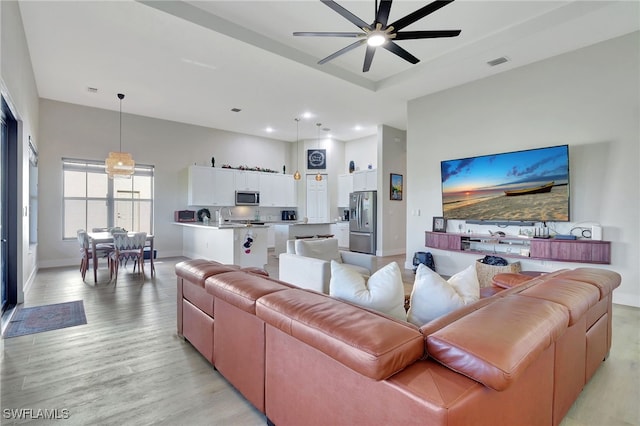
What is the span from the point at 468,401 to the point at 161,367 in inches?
88.8

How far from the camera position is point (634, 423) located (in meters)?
1.81

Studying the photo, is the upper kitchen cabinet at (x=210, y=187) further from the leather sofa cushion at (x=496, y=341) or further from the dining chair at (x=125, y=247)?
the leather sofa cushion at (x=496, y=341)

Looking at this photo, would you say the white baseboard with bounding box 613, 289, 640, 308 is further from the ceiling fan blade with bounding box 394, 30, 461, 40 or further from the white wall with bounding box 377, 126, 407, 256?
the white wall with bounding box 377, 126, 407, 256

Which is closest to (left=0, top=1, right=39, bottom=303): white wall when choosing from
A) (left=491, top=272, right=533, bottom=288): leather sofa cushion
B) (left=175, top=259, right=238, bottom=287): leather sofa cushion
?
(left=175, top=259, right=238, bottom=287): leather sofa cushion

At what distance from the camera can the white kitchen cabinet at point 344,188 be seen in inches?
381

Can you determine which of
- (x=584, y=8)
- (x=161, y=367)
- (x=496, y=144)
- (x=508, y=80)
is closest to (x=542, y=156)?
(x=496, y=144)

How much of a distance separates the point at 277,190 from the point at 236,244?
3.78m

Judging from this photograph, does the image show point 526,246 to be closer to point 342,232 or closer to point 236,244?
point 236,244

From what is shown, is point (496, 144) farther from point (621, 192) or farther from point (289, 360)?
point (289, 360)

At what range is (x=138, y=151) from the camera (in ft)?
24.2

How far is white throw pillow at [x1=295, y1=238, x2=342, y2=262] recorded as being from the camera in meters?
4.07

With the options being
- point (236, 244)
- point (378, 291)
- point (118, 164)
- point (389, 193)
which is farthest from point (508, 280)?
point (118, 164)

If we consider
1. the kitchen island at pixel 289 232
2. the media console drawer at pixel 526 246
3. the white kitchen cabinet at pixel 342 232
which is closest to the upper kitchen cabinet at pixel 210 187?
the kitchen island at pixel 289 232

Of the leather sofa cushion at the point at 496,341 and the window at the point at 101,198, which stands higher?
the window at the point at 101,198
